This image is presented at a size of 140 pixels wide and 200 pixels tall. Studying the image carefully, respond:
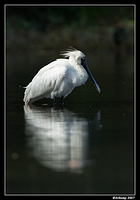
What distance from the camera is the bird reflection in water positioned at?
23.7ft

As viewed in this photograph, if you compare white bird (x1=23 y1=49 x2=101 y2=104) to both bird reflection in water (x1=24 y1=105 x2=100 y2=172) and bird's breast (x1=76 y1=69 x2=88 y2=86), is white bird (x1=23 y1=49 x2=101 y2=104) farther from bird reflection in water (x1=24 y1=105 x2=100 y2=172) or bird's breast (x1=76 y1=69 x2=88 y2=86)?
bird reflection in water (x1=24 y1=105 x2=100 y2=172)

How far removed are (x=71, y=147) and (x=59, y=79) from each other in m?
4.69

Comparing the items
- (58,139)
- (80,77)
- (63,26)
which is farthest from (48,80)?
(63,26)

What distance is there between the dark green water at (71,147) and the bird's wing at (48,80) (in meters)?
0.36

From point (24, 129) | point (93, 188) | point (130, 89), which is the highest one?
point (130, 89)

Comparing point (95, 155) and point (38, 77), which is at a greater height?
point (38, 77)

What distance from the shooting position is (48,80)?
1270cm

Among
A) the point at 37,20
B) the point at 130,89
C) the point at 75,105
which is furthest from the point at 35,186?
the point at 37,20

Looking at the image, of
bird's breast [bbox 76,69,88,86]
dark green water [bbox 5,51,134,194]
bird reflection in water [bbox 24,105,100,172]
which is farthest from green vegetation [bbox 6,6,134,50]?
bird reflection in water [bbox 24,105,100,172]

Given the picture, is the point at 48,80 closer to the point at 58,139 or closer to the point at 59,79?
the point at 59,79

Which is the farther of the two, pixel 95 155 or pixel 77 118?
pixel 77 118

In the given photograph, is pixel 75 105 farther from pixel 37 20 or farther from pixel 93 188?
pixel 37 20

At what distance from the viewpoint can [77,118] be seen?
10469 millimetres

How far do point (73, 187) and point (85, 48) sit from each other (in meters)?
37.9
